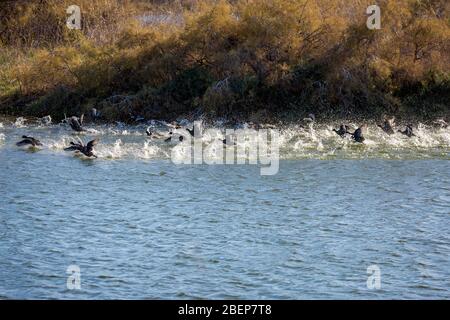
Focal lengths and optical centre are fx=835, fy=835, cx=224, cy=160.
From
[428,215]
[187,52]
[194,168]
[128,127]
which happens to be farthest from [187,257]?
[187,52]

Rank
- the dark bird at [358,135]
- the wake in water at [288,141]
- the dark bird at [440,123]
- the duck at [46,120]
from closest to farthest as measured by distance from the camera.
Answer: the wake in water at [288,141], the dark bird at [358,135], the dark bird at [440,123], the duck at [46,120]

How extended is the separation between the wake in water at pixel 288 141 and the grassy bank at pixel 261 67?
1.37 meters

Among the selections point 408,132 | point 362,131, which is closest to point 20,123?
point 362,131

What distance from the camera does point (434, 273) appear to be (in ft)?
37.5

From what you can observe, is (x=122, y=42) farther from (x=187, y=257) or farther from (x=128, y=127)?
(x=187, y=257)

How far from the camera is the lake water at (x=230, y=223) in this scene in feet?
36.6

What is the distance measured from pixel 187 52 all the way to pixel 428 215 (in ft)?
42.8

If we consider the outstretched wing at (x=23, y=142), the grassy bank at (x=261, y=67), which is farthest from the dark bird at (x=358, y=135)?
the outstretched wing at (x=23, y=142)

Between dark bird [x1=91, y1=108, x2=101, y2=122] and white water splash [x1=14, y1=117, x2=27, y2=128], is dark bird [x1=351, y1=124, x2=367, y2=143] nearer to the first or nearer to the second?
dark bird [x1=91, y1=108, x2=101, y2=122]

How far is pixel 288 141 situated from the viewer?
815 inches

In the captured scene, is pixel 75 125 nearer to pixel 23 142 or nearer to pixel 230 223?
pixel 23 142

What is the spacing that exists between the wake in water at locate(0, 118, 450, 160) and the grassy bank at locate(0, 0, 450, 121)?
4.49ft

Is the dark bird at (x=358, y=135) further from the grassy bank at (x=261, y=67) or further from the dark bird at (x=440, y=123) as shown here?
the grassy bank at (x=261, y=67)
